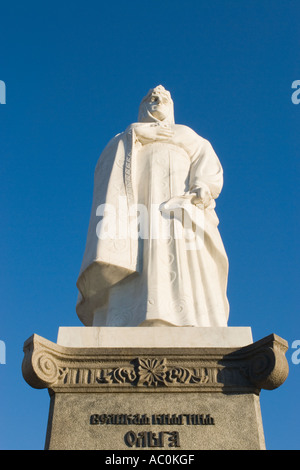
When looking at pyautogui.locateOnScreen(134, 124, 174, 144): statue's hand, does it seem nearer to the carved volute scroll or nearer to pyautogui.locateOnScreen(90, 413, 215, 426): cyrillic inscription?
the carved volute scroll

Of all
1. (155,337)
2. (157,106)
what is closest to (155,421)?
(155,337)

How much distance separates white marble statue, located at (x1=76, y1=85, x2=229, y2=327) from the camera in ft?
22.4

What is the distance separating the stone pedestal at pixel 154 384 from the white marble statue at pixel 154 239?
642mm

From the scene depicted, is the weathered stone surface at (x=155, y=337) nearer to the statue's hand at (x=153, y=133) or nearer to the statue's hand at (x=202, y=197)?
the statue's hand at (x=202, y=197)

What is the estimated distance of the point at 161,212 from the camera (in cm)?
751

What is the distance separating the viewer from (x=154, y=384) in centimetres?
566

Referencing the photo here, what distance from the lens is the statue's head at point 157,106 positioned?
916cm

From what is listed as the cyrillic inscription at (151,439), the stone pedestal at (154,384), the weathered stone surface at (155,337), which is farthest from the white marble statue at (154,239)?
the cyrillic inscription at (151,439)

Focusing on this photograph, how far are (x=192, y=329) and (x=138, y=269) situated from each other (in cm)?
126

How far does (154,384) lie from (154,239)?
6.70 feet

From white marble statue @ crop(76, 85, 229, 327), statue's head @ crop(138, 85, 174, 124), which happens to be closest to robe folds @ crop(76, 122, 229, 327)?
white marble statue @ crop(76, 85, 229, 327)

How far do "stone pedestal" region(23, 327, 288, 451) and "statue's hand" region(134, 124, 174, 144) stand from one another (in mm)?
3372

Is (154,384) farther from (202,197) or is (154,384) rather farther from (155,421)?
(202,197)
